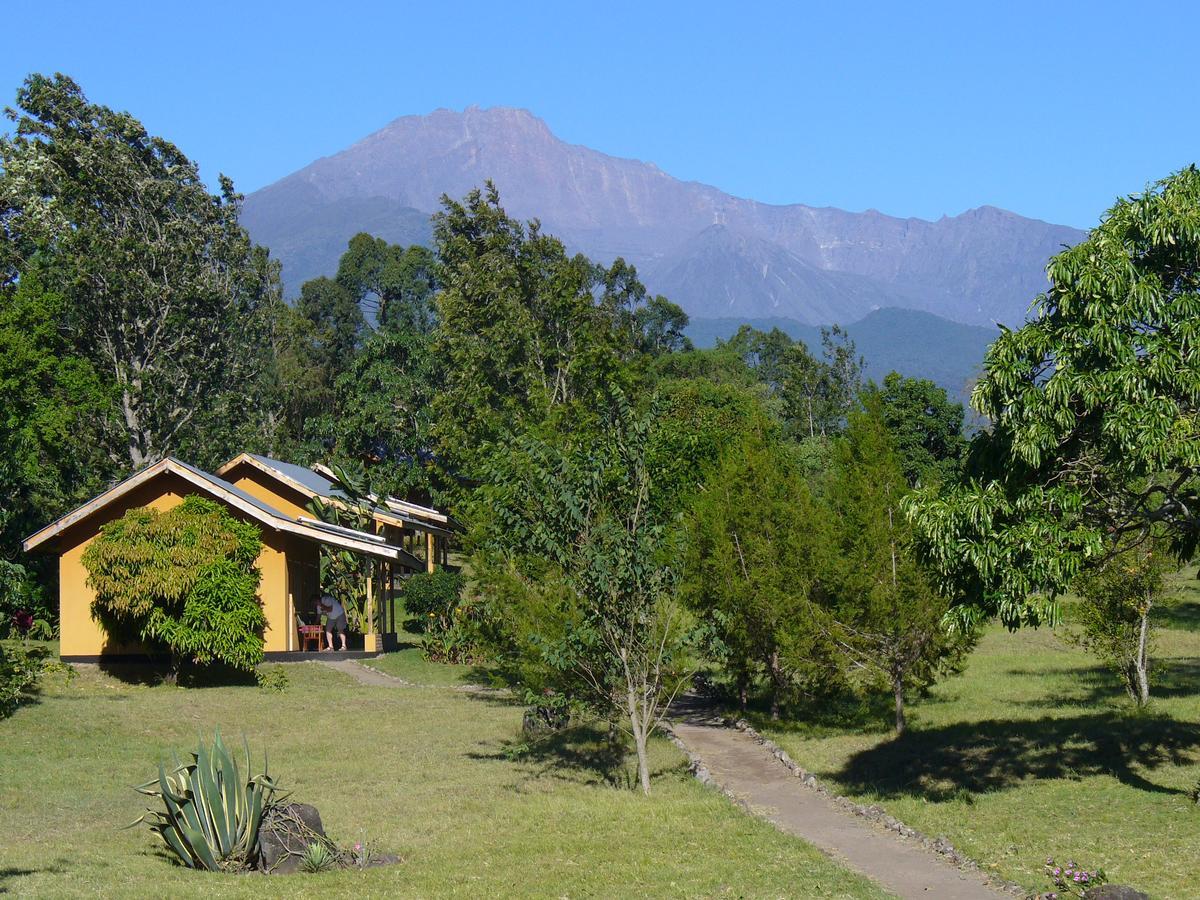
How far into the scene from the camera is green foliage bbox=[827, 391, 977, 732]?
2403 cm

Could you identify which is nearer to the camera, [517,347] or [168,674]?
[168,674]

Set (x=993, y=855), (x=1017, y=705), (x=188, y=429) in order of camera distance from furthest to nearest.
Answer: (x=188, y=429)
(x=1017, y=705)
(x=993, y=855)

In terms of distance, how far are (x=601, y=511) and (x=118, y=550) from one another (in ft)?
47.7

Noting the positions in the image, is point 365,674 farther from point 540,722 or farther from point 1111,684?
point 1111,684

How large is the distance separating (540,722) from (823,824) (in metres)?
8.55

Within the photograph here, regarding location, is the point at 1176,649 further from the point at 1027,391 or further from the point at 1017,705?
the point at 1027,391

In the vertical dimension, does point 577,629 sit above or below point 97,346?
below

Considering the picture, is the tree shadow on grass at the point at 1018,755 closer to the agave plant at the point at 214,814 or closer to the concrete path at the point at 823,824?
the concrete path at the point at 823,824

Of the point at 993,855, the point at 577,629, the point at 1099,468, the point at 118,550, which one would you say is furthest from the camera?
the point at 118,550

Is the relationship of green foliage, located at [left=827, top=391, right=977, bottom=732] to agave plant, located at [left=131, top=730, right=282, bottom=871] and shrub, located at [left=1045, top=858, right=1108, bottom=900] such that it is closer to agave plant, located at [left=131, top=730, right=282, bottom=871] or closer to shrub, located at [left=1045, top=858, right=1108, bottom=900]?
shrub, located at [left=1045, top=858, right=1108, bottom=900]

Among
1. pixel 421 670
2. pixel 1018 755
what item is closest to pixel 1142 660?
pixel 1018 755

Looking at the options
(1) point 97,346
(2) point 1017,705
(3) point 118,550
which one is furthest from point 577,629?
(1) point 97,346

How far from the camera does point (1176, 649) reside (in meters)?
35.7

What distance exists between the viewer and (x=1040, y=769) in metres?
20.2
